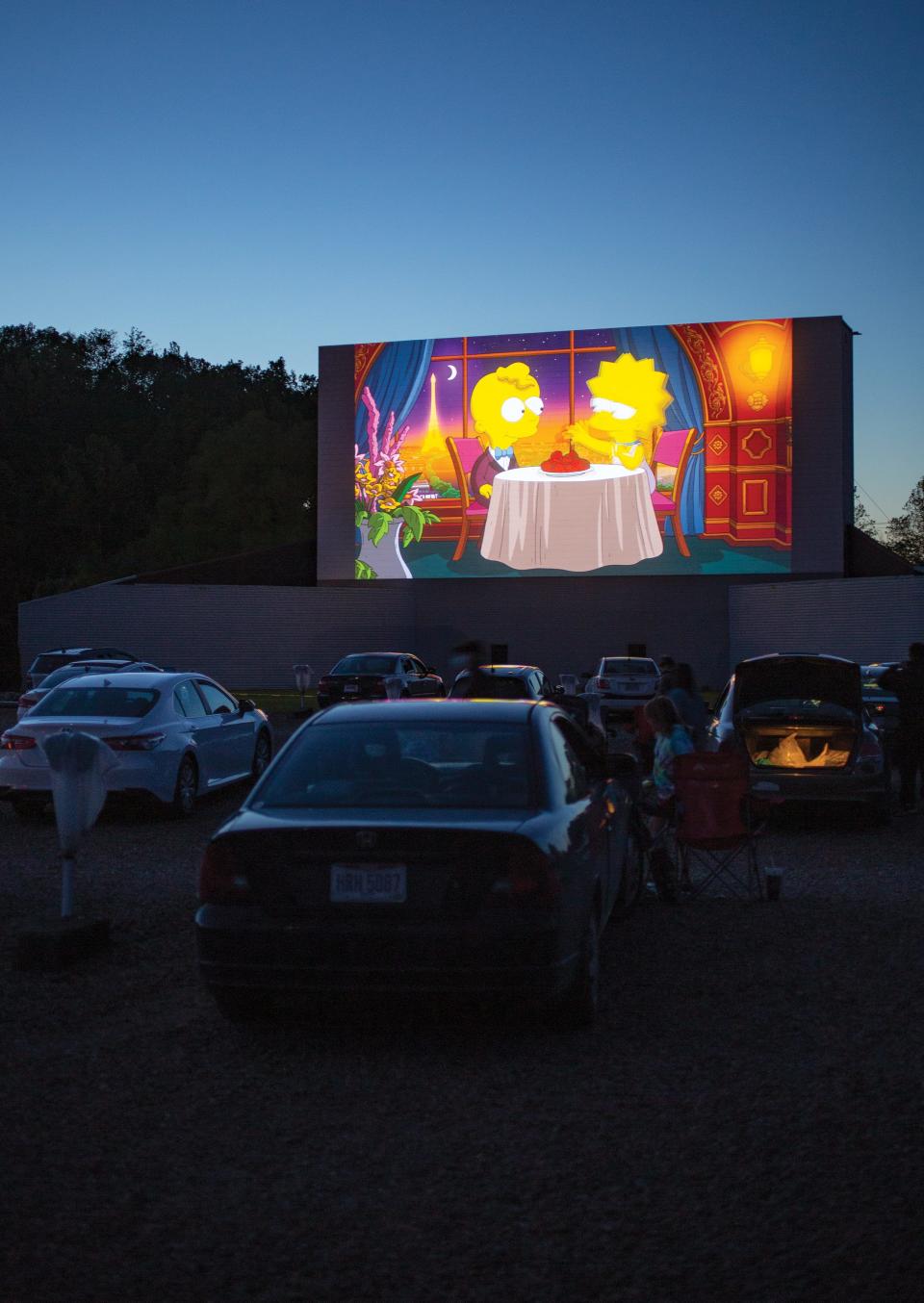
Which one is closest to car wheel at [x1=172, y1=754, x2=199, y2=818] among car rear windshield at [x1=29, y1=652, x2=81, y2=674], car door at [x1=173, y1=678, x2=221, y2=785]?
car door at [x1=173, y1=678, x2=221, y2=785]

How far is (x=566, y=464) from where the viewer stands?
41906 millimetres

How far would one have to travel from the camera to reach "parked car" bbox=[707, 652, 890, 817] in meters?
13.7

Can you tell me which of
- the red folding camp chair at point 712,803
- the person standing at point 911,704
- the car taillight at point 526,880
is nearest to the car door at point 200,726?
the red folding camp chair at point 712,803

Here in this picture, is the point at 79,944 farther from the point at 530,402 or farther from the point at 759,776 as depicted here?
the point at 530,402

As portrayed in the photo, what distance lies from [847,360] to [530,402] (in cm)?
1111

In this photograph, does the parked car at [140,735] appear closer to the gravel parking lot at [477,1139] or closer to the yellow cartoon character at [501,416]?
the gravel parking lot at [477,1139]

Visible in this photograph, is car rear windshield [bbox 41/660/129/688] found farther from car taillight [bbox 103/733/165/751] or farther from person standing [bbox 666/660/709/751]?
person standing [bbox 666/660/709/751]

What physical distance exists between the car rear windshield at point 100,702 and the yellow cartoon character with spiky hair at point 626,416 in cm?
2867

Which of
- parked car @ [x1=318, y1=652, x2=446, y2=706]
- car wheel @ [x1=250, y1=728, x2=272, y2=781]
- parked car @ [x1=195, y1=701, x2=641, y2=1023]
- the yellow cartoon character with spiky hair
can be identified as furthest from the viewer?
Answer: the yellow cartoon character with spiky hair

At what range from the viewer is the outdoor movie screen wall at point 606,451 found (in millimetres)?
41625

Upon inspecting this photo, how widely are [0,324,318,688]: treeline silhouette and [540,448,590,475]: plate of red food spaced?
70.7 feet

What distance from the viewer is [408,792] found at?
21.3 feet

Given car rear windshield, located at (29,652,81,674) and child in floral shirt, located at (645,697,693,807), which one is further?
car rear windshield, located at (29,652,81,674)

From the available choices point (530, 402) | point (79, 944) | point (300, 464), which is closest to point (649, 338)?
point (530, 402)
